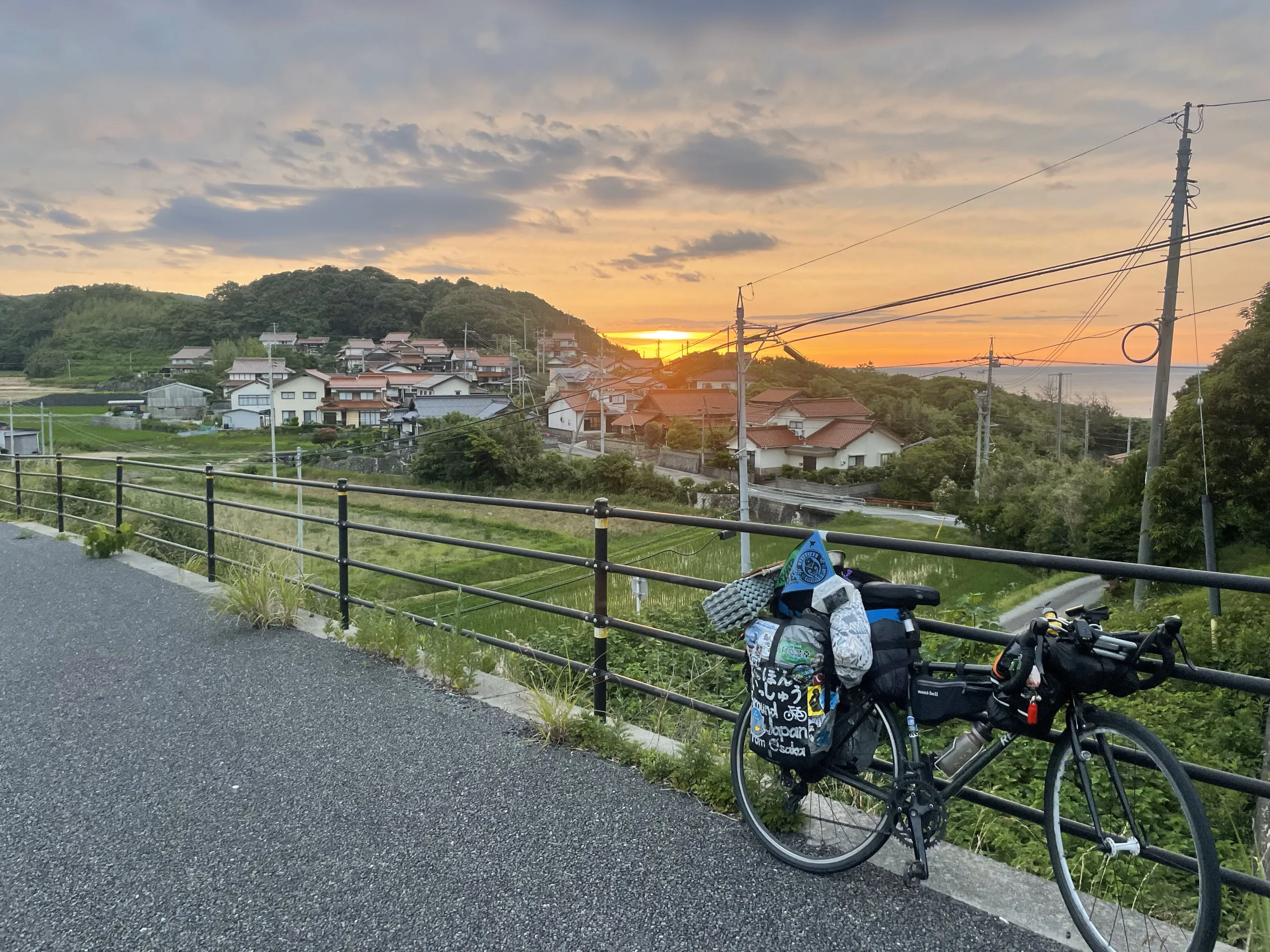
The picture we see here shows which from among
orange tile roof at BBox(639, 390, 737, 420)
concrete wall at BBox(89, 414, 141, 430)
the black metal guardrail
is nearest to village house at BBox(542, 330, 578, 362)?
orange tile roof at BBox(639, 390, 737, 420)

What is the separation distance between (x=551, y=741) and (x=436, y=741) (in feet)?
1.75

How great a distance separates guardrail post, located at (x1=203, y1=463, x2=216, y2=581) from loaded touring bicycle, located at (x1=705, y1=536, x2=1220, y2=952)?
5.39 meters

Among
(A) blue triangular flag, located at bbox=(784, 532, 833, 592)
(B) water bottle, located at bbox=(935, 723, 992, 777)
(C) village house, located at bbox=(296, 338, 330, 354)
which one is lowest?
(B) water bottle, located at bbox=(935, 723, 992, 777)

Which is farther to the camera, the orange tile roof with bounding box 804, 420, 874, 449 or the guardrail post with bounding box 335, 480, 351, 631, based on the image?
the orange tile roof with bounding box 804, 420, 874, 449

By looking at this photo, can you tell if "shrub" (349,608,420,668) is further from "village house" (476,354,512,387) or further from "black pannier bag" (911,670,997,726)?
"village house" (476,354,512,387)

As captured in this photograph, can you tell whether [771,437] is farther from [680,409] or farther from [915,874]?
[915,874]

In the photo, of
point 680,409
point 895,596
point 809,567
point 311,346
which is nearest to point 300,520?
point 809,567

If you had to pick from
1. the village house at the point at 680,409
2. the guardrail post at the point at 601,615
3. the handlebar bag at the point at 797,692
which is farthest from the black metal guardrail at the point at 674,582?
the village house at the point at 680,409

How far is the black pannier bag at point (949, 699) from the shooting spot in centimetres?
226

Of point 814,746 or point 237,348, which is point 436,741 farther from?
point 237,348

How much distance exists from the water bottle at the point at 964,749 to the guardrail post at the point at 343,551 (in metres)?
3.90

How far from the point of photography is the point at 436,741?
3.56 meters

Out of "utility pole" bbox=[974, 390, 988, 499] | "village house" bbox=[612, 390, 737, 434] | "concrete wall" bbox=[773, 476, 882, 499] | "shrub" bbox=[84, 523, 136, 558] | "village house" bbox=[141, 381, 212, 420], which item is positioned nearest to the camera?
"shrub" bbox=[84, 523, 136, 558]

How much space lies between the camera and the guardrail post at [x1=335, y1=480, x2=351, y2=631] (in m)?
5.12
